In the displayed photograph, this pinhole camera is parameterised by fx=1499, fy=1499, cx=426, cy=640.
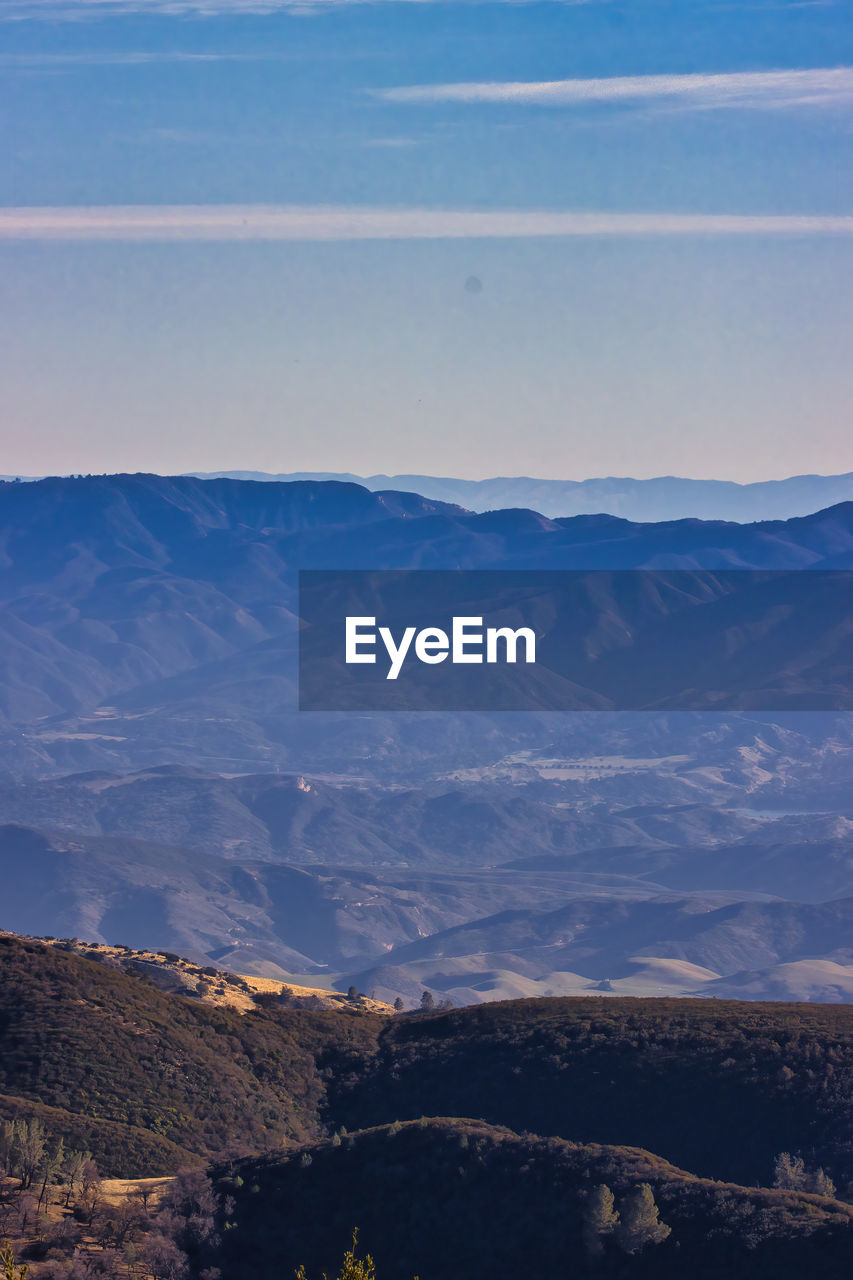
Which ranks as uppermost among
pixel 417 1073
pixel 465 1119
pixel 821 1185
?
pixel 465 1119

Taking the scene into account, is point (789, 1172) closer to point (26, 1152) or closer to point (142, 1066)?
point (26, 1152)

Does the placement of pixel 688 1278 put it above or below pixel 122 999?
below

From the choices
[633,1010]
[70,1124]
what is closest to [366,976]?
[633,1010]

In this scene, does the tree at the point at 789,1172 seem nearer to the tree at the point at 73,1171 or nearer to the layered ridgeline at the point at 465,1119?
the layered ridgeline at the point at 465,1119

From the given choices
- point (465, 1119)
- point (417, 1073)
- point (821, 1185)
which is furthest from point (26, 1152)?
point (417, 1073)

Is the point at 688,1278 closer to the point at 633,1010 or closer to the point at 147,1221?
the point at 147,1221

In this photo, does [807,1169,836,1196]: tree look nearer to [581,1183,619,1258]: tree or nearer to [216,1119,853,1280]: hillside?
[216,1119,853,1280]: hillside

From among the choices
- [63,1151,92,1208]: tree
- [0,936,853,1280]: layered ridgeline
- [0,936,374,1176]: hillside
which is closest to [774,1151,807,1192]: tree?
[0,936,853,1280]: layered ridgeline
